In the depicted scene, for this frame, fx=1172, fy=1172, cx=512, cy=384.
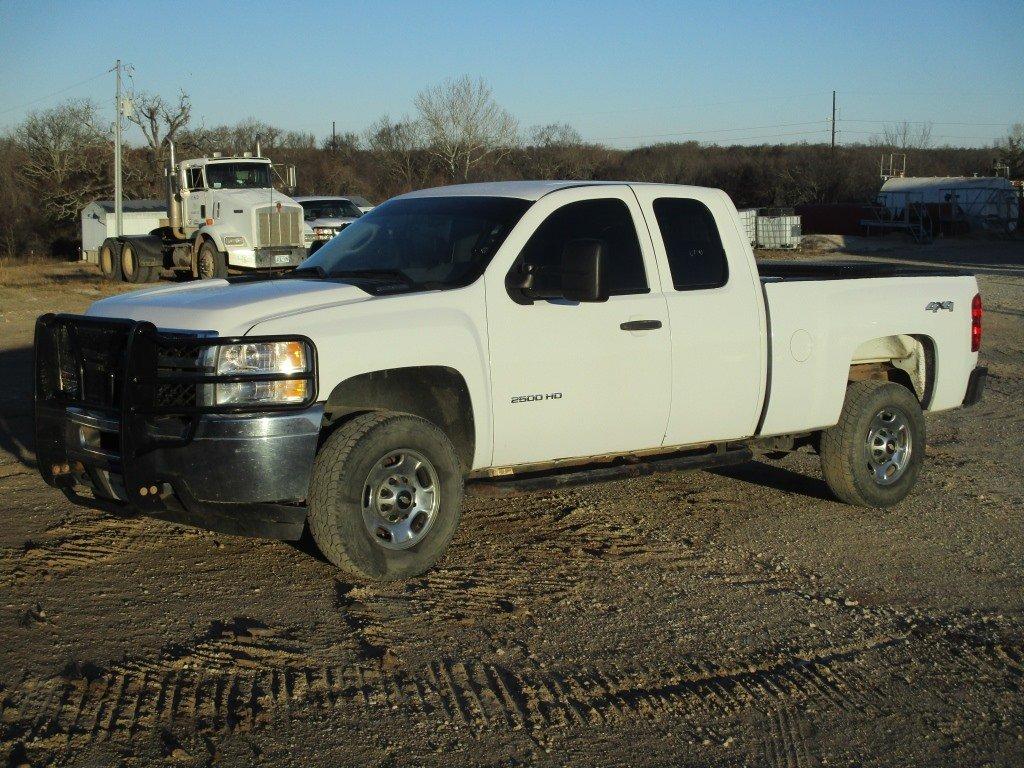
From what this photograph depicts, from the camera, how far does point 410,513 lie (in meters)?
5.82

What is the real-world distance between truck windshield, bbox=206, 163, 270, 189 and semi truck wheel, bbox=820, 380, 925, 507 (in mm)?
22048

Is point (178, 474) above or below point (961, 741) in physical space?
above

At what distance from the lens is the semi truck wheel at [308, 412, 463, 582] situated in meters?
5.51

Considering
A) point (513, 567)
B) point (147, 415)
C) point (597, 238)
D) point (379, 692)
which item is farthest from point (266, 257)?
point (379, 692)

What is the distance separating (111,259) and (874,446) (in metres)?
26.2

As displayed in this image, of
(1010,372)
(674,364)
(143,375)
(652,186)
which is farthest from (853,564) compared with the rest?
(1010,372)

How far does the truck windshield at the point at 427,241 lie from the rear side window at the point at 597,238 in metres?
0.19

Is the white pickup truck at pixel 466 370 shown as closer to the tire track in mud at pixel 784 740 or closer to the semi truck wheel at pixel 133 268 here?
the tire track in mud at pixel 784 740

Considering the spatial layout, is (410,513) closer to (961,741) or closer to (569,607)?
(569,607)

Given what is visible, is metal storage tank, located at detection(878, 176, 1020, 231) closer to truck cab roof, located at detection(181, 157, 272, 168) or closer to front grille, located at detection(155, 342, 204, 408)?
truck cab roof, located at detection(181, 157, 272, 168)

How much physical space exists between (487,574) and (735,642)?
144 cm

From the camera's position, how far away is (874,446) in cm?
770

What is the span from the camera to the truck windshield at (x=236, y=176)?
27525mm

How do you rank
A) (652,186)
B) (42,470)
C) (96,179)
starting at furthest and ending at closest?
1. (96,179)
2. (652,186)
3. (42,470)
